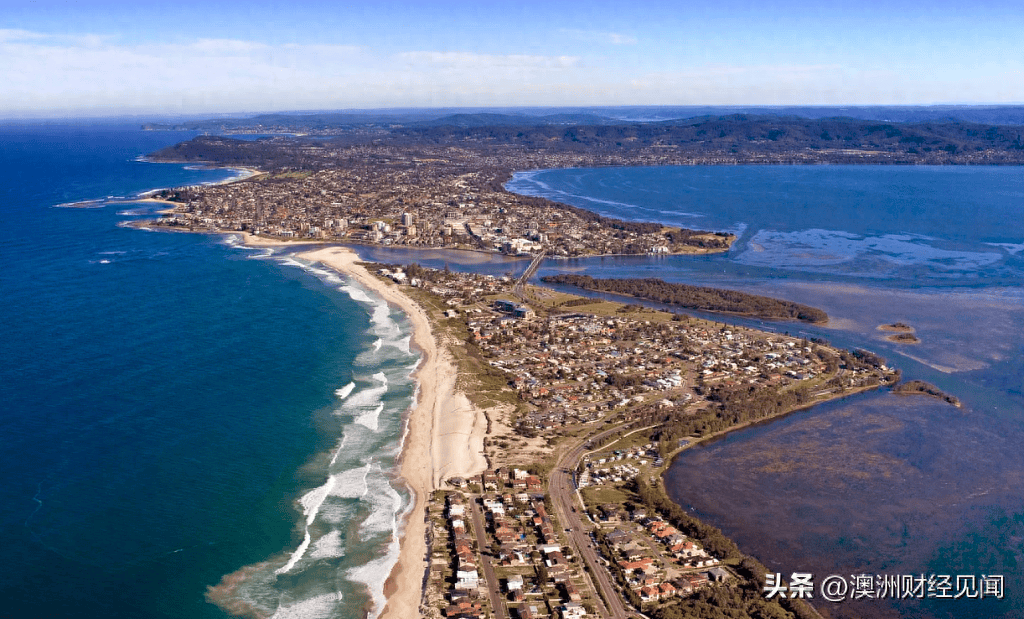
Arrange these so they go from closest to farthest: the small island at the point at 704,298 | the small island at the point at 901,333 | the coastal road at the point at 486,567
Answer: the coastal road at the point at 486,567
the small island at the point at 901,333
the small island at the point at 704,298

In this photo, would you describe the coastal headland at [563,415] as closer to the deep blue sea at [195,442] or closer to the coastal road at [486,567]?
the coastal road at [486,567]

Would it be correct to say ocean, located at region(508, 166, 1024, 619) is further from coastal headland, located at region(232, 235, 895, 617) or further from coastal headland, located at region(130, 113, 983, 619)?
coastal headland, located at region(130, 113, 983, 619)

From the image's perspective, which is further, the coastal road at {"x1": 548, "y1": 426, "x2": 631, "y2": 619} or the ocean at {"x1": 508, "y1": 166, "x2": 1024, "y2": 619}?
the ocean at {"x1": 508, "y1": 166, "x2": 1024, "y2": 619}

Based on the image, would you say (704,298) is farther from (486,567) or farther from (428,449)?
(486,567)

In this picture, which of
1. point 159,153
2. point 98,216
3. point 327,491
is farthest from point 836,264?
point 159,153

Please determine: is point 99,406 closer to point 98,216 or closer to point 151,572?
point 151,572

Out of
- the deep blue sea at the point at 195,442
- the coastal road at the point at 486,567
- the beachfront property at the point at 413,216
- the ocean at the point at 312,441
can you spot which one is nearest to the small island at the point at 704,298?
the ocean at the point at 312,441

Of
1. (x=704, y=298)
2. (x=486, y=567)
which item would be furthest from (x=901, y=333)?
(x=486, y=567)

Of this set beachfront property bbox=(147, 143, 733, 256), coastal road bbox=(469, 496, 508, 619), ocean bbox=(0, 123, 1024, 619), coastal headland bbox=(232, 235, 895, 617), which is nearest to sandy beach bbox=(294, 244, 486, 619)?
coastal headland bbox=(232, 235, 895, 617)

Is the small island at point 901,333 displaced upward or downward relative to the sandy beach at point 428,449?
upward
